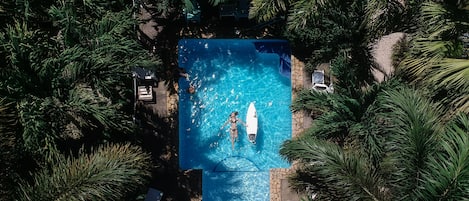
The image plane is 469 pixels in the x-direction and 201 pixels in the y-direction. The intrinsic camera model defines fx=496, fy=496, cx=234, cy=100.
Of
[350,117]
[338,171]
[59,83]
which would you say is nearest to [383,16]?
[350,117]

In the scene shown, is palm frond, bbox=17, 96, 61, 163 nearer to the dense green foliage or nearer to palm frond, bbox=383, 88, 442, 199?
the dense green foliage

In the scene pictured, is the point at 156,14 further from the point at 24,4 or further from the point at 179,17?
the point at 24,4

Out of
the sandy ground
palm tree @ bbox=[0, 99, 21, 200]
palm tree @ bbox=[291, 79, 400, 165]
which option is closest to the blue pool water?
palm tree @ bbox=[291, 79, 400, 165]

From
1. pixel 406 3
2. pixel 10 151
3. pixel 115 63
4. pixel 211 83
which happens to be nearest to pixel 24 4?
pixel 115 63

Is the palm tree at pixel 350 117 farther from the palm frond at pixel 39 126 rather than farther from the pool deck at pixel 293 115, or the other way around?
the palm frond at pixel 39 126

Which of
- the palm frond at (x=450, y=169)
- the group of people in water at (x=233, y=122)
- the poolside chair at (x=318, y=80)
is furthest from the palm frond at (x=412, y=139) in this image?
the group of people in water at (x=233, y=122)

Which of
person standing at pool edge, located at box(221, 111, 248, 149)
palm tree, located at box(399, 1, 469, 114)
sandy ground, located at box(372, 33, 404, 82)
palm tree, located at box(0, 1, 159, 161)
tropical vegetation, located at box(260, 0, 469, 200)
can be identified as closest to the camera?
tropical vegetation, located at box(260, 0, 469, 200)
